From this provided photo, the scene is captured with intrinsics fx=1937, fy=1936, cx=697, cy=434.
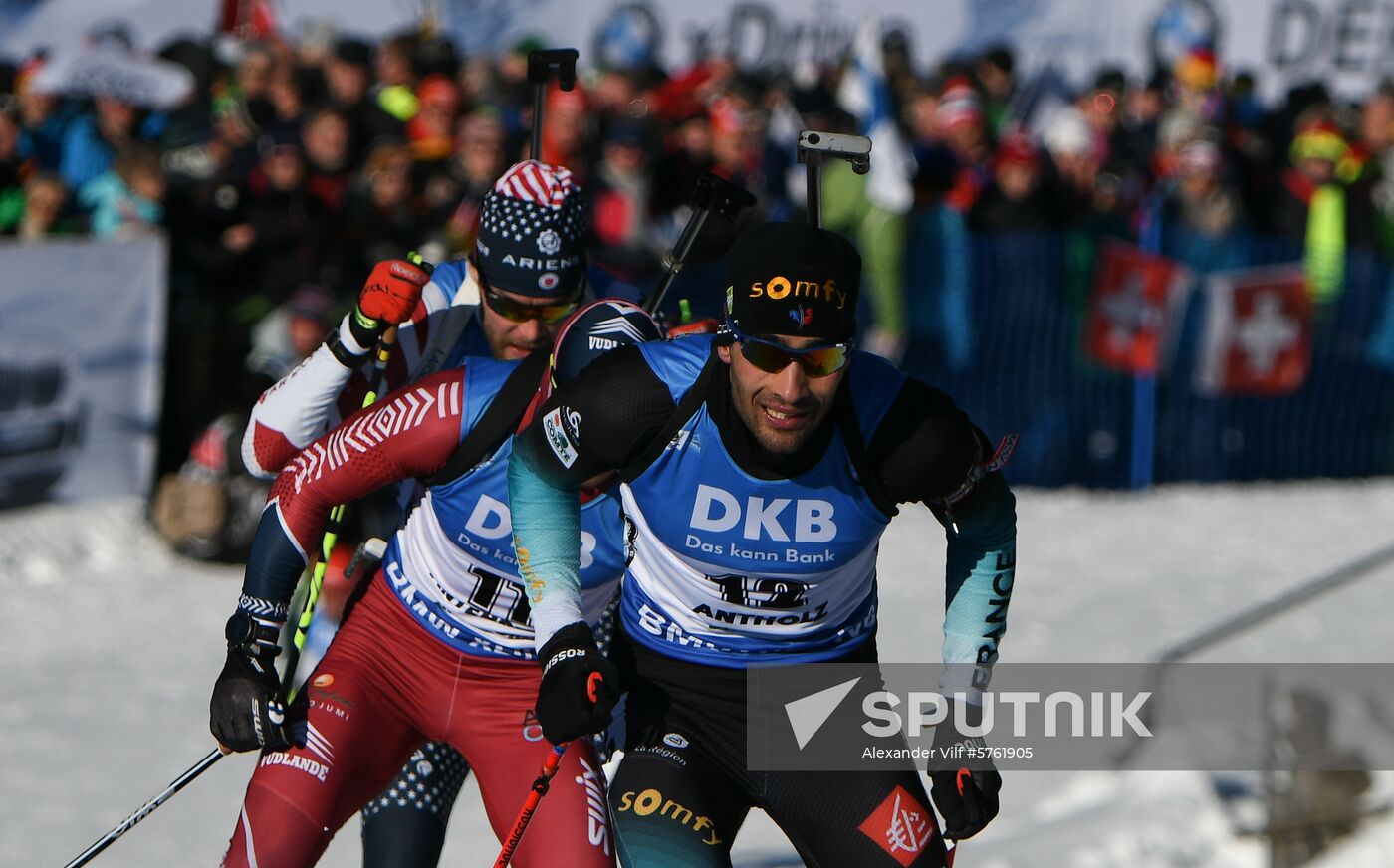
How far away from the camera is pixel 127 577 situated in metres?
9.91

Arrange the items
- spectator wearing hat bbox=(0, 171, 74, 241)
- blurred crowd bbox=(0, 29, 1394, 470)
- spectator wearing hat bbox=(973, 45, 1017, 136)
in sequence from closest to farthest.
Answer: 1. spectator wearing hat bbox=(0, 171, 74, 241)
2. blurred crowd bbox=(0, 29, 1394, 470)
3. spectator wearing hat bbox=(973, 45, 1017, 136)

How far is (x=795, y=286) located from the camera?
165 inches

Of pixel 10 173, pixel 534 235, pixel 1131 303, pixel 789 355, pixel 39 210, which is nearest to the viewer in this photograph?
pixel 789 355

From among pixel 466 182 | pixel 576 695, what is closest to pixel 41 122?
pixel 466 182

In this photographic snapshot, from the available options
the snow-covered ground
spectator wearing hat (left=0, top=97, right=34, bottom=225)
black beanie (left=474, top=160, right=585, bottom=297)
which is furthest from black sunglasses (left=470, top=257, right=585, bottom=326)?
spectator wearing hat (left=0, top=97, right=34, bottom=225)

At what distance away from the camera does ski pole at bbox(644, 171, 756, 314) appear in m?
5.60

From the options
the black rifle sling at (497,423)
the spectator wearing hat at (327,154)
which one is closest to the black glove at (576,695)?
the black rifle sling at (497,423)

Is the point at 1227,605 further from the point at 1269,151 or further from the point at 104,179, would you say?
the point at 104,179

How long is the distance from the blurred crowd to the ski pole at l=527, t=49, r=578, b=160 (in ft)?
4.26

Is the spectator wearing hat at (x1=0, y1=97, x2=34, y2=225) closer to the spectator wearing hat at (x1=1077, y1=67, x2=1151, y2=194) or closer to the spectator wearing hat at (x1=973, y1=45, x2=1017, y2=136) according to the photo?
the spectator wearing hat at (x1=1077, y1=67, x2=1151, y2=194)

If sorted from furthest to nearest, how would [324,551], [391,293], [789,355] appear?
1. [324,551]
2. [391,293]
3. [789,355]

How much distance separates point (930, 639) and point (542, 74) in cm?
437

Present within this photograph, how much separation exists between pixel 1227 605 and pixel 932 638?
1.77m

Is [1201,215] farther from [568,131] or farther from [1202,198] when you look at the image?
[568,131]
